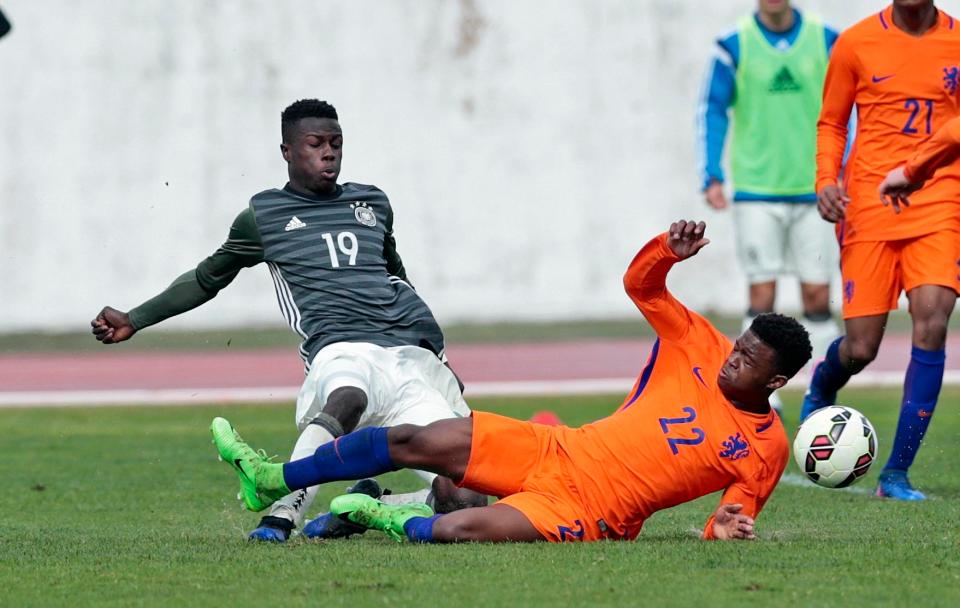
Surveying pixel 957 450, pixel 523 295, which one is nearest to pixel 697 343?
pixel 957 450

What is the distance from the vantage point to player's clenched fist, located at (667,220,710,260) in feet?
19.5

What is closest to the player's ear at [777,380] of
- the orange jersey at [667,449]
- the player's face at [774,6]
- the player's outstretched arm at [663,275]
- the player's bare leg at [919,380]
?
the orange jersey at [667,449]

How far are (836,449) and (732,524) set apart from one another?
0.86m

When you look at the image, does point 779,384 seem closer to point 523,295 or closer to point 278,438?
point 278,438

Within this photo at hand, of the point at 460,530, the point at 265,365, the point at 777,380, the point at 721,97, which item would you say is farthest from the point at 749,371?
the point at 265,365

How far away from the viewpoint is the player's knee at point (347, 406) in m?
6.40

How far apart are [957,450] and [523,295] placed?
11.9m

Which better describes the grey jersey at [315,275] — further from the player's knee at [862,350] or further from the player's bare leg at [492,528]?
the player's knee at [862,350]

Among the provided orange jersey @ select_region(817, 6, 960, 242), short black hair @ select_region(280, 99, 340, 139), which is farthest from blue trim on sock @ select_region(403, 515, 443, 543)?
orange jersey @ select_region(817, 6, 960, 242)

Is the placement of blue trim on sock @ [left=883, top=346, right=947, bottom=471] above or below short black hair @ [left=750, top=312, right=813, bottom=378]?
below

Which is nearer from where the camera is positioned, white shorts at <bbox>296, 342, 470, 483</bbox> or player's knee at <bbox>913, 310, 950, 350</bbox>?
white shorts at <bbox>296, 342, 470, 483</bbox>

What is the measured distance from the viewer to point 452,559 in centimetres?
555

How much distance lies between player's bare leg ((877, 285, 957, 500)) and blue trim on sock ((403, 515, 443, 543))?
2744 millimetres

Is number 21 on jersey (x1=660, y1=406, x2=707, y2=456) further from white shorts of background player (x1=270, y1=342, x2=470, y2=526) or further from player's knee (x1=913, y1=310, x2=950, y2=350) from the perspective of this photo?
player's knee (x1=913, y1=310, x2=950, y2=350)
